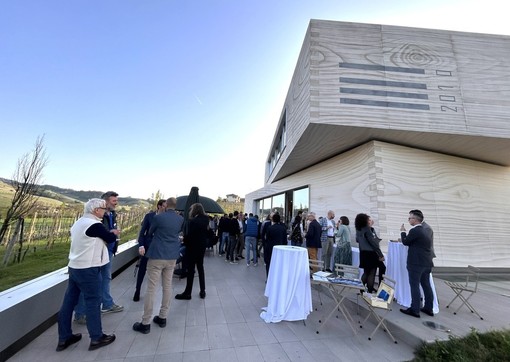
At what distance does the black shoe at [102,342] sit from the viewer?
2.49 m

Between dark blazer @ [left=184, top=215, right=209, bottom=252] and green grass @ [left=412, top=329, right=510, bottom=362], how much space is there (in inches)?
132

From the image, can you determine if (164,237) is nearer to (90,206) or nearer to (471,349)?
(90,206)

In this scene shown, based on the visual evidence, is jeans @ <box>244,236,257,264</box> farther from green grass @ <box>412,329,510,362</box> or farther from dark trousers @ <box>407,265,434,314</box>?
green grass @ <box>412,329,510,362</box>

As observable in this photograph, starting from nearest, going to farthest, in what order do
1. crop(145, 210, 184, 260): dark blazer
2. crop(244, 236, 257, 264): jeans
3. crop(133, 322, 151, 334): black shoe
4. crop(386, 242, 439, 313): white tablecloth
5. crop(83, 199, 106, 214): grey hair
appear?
crop(83, 199, 106, 214): grey hair → crop(133, 322, 151, 334): black shoe → crop(145, 210, 184, 260): dark blazer → crop(386, 242, 439, 313): white tablecloth → crop(244, 236, 257, 264): jeans

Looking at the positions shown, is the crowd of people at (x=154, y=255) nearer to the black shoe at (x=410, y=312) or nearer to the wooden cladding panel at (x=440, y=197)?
the black shoe at (x=410, y=312)

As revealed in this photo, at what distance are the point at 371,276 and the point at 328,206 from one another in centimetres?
499

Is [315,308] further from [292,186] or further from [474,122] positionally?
[292,186]

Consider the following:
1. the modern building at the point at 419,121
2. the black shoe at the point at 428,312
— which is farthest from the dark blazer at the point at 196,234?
the modern building at the point at 419,121

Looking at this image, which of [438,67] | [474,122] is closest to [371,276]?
[474,122]

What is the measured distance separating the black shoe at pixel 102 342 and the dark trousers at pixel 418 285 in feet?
13.7

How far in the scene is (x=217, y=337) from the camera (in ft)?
9.39

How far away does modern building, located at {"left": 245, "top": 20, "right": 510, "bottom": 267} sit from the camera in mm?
6164

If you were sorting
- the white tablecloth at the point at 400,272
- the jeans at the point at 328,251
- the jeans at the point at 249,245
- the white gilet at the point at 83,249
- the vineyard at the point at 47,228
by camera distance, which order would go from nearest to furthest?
1. the white gilet at the point at 83,249
2. the white tablecloth at the point at 400,272
3. the jeans at the point at 328,251
4. the jeans at the point at 249,245
5. the vineyard at the point at 47,228

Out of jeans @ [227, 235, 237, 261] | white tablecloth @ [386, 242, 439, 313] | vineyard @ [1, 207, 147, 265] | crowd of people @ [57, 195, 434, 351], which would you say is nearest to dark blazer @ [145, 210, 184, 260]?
crowd of people @ [57, 195, 434, 351]
